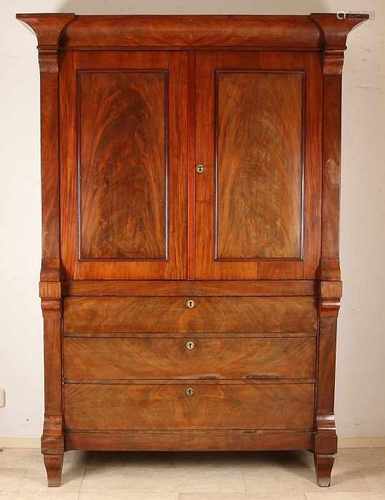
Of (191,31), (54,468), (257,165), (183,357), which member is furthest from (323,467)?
(191,31)

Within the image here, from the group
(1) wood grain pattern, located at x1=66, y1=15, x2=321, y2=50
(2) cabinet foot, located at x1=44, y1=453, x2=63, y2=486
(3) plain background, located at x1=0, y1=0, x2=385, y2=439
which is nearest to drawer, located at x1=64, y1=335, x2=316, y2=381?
(2) cabinet foot, located at x1=44, y1=453, x2=63, y2=486

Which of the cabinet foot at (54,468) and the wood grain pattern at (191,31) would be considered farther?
the cabinet foot at (54,468)

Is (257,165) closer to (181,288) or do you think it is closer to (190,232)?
(190,232)

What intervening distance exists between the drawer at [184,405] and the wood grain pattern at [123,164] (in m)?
0.54

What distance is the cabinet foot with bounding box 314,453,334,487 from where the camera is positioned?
3.16 m

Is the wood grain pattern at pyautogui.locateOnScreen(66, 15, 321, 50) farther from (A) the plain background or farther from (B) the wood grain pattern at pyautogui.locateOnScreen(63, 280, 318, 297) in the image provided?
(B) the wood grain pattern at pyautogui.locateOnScreen(63, 280, 318, 297)

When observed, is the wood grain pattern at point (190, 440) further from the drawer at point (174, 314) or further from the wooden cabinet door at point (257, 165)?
the wooden cabinet door at point (257, 165)

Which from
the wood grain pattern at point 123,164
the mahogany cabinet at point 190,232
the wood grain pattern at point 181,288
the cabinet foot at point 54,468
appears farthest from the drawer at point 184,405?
the wood grain pattern at point 123,164

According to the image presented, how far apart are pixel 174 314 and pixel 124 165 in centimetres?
61

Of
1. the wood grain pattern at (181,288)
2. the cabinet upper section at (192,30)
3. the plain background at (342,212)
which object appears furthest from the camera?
the plain background at (342,212)

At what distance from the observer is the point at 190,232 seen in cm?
309

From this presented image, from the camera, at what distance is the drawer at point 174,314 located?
3.11 metres

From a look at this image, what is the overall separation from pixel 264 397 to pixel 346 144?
49.2 inches

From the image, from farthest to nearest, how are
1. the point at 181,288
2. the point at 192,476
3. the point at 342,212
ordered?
1. the point at 342,212
2. the point at 192,476
3. the point at 181,288
